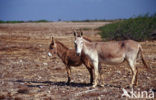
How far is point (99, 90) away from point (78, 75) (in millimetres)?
4001

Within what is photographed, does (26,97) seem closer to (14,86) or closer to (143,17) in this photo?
(14,86)

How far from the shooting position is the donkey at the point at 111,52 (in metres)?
11.4

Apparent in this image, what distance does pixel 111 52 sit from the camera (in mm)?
11688

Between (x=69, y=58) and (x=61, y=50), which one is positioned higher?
(x=61, y=50)

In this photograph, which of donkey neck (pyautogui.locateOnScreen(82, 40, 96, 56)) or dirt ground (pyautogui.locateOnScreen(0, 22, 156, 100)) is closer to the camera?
dirt ground (pyautogui.locateOnScreen(0, 22, 156, 100))

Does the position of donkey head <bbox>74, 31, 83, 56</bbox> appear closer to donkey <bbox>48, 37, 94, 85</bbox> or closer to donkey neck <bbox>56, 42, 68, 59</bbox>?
donkey <bbox>48, 37, 94, 85</bbox>

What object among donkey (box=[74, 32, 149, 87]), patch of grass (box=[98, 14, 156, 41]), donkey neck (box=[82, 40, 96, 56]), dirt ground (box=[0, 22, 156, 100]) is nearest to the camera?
dirt ground (box=[0, 22, 156, 100])

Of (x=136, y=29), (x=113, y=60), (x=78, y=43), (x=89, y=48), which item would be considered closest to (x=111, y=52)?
(x=113, y=60)

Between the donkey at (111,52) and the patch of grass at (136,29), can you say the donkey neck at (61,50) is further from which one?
the patch of grass at (136,29)

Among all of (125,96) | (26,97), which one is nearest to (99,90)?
(125,96)

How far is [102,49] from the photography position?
1190cm

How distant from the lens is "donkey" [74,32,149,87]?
11.4 metres

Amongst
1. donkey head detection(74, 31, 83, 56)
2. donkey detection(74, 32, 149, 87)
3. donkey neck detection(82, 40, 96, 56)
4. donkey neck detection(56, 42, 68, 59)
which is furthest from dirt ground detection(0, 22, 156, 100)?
donkey head detection(74, 31, 83, 56)

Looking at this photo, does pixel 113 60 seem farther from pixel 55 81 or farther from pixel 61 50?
pixel 55 81
